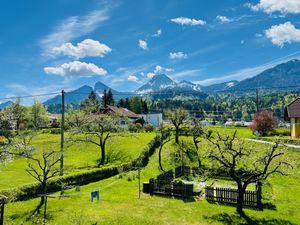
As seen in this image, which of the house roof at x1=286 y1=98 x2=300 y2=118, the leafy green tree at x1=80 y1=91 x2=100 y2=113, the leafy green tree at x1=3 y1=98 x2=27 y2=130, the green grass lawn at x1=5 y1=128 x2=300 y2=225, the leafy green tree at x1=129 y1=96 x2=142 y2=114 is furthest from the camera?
the leafy green tree at x1=129 y1=96 x2=142 y2=114

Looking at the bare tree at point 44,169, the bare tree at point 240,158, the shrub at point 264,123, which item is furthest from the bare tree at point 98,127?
the shrub at point 264,123

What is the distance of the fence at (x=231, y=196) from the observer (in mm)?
23520

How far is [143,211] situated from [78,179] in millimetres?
11225

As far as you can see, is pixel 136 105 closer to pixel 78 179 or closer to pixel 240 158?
pixel 78 179

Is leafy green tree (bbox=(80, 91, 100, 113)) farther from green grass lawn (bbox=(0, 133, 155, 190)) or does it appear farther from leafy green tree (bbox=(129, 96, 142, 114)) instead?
leafy green tree (bbox=(129, 96, 142, 114))

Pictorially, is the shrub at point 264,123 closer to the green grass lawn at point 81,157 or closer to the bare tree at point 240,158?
the green grass lawn at point 81,157

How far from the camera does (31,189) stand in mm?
24906

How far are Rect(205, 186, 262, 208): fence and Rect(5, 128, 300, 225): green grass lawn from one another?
3.09 ft

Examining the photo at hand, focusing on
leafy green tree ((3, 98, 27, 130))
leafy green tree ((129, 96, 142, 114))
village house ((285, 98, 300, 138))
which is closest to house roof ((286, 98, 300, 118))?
village house ((285, 98, 300, 138))

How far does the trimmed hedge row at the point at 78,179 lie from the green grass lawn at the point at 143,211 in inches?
36.6

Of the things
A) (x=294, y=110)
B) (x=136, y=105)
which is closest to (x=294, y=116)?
(x=294, y=110)

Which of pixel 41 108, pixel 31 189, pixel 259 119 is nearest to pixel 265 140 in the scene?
pixel 259 119

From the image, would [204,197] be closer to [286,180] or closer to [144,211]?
Result: [144,211]

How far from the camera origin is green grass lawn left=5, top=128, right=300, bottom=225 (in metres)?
19.9
